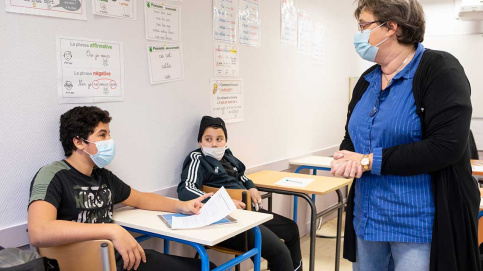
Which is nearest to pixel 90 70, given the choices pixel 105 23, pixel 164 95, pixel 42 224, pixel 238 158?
pixel 105 23

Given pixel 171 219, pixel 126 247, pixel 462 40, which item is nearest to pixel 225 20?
pixel 171 219

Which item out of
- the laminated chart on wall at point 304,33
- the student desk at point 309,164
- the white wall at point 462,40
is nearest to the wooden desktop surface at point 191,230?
the student desk at point 309,164

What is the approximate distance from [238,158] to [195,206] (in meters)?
1.07

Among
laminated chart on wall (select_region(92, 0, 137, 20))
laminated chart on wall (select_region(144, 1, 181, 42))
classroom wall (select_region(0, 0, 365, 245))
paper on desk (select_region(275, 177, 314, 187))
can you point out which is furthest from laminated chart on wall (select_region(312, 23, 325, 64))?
laminated chart on wall (select_region(92, 0, 137, 20))

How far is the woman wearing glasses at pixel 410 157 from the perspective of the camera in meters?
1.25

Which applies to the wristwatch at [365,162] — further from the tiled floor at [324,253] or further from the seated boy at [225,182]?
the tiled floor at [324,253]

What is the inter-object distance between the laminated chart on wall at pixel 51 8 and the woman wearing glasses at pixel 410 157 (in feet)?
4.17

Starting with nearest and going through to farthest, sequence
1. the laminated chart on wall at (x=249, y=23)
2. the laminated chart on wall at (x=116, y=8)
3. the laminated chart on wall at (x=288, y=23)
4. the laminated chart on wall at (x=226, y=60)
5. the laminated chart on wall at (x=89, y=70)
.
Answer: the laminated chart on wall at (x=89, y=70) → the laminated chart on wall at (x=116, y=8) → the laminated chart on wall at (x=226, y=60) → the laminated chart on wall at (x=249, y=23) → the laminated chart on wall at (x=288, y=23)

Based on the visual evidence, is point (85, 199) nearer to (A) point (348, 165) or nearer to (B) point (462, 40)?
(A) point (348, 165)

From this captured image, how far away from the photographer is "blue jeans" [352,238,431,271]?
1334 millimetres

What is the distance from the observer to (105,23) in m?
2.10

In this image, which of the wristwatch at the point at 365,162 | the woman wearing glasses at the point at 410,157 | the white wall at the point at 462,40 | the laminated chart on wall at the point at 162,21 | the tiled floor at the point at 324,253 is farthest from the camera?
the white wall at the point at 462,40

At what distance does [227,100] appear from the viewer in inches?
115

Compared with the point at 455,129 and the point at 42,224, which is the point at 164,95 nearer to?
the point at 42,224
